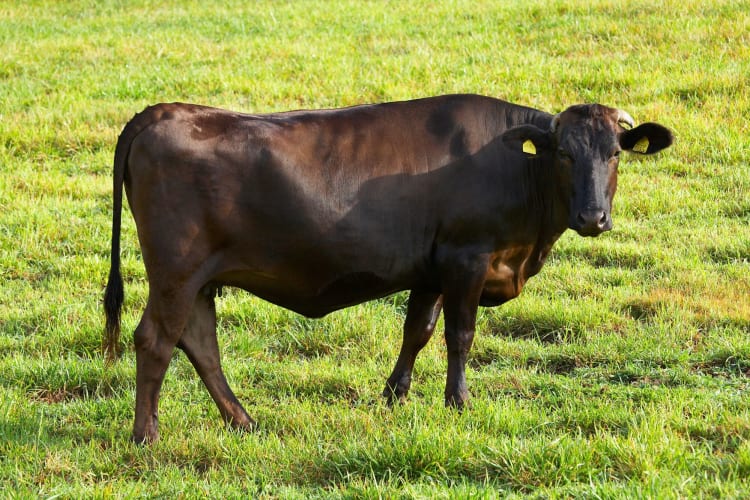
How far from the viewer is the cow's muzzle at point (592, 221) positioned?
6379 mm

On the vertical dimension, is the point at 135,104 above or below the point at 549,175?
below

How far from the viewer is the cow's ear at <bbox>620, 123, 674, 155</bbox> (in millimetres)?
6879

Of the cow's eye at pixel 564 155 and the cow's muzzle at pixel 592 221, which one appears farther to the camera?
the cow's eye at pixel 564 155

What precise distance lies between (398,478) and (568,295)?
385 cm

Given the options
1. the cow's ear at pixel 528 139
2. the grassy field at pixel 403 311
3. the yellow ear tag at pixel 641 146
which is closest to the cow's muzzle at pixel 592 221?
the cow's ear at pixel 528 139

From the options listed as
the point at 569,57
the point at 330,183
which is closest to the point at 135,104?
the point at 569,57

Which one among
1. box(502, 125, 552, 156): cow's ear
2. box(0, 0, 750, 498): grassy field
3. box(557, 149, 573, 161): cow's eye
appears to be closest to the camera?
box(0, 0, 750, 498): grassy field

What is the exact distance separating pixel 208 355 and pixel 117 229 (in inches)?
38.0

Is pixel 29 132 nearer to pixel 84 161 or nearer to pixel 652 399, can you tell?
pixel 84 161

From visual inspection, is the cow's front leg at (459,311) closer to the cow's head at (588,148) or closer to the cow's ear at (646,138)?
the cow's head at (588,148)

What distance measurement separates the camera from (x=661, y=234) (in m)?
10.2

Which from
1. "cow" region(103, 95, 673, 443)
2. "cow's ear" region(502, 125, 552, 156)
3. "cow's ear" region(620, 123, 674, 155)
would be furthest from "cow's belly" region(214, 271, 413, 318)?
"cow's ear" region(620, 123, 674, 155)

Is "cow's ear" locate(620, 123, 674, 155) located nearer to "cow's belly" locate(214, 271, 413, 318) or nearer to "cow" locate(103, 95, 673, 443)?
"cow" locate(103, 95, 673, 443)

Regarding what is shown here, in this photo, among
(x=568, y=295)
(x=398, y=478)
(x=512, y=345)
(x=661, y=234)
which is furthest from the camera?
(x=661, y=234)
